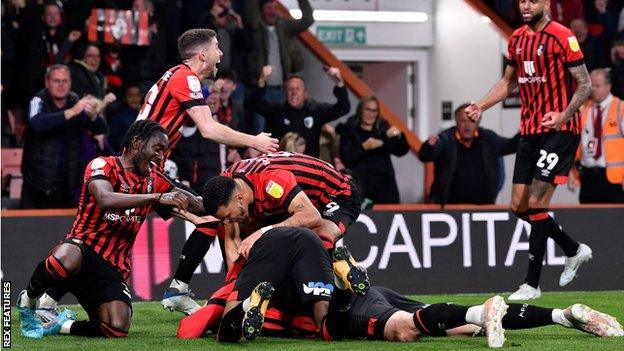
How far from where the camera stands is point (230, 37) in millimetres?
16531

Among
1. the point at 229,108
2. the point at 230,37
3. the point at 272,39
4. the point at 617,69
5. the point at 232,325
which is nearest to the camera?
the point at 232,325

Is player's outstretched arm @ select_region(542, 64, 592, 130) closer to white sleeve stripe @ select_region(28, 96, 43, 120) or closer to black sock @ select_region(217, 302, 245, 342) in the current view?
black sock @ select_region(217, 302, 245, 342)

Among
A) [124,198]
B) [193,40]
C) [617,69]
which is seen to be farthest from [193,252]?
[617,69]

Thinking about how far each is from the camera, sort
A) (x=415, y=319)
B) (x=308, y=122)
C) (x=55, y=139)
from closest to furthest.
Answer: (x=415, y=319) < (x=55, y=139) < (x=308, y=122)

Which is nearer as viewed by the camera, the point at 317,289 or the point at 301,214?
the point at 317,289

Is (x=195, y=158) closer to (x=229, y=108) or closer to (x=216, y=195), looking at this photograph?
(x=229, y=108)

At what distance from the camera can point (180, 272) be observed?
1092 centimetres

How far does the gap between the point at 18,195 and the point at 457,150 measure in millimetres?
4744

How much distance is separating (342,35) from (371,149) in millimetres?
5131

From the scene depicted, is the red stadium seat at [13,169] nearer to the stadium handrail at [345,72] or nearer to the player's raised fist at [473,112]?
the stadium handrail at [345,72]

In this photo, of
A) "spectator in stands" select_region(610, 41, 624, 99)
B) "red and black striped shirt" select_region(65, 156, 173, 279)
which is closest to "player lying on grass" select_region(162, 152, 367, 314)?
"red and black striped shirt" select_region(65, 156, 173, 279)

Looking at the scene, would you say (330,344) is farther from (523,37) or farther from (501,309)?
(523,37)

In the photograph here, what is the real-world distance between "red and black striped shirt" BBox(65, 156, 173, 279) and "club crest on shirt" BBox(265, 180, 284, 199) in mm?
1079

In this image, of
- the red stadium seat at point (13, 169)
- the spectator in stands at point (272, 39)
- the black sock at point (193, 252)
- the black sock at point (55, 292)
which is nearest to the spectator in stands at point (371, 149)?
the spectator in stands at point (272, 39)
